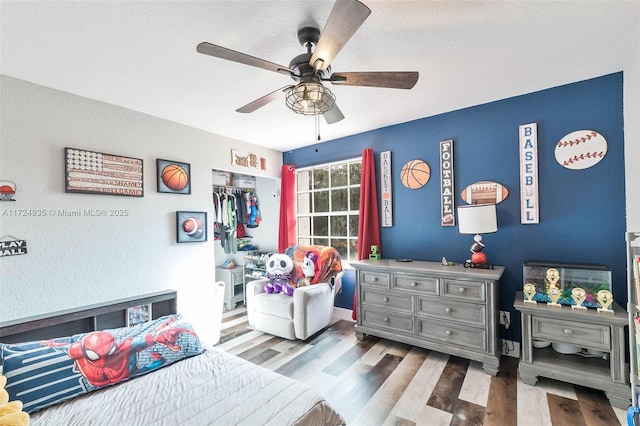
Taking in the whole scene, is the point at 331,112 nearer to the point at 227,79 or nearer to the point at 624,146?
the point at 227,79

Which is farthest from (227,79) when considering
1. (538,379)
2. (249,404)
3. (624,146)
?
(538,379)

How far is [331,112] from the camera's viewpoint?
6.61 ft

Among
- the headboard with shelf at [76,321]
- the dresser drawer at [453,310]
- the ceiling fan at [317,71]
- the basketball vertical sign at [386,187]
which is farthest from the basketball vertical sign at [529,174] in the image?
the headboard with shelf at [76,321]

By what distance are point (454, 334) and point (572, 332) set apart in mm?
821

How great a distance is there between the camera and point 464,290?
2414 millimetres

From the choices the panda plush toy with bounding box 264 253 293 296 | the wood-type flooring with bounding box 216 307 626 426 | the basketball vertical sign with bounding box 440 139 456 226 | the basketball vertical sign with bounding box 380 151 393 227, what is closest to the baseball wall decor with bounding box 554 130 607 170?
the basketball vertical sign with bounding box 440 139 456 226

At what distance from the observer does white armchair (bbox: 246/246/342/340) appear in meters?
2.97

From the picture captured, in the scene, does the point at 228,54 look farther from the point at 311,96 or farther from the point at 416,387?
the point at 416,387

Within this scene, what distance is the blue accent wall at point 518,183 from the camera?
224 cm

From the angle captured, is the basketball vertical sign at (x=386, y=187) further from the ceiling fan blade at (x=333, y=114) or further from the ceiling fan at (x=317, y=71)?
the ceiling fan at (x=317, y=71)

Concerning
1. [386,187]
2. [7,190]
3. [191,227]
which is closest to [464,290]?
[386,187]

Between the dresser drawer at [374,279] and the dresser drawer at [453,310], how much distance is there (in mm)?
371

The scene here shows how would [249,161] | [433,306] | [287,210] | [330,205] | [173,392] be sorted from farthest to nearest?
[287,210] < [330,205] < [249,161] < [433,306] < [173,392]

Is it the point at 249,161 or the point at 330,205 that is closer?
the point at 249,161
